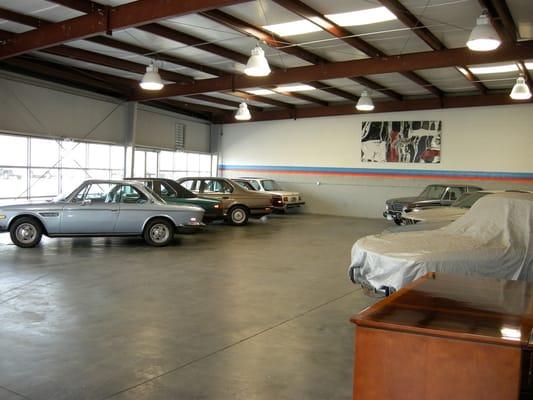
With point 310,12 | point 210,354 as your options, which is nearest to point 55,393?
point 210,354

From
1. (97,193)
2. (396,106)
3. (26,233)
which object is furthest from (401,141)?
(26,233)

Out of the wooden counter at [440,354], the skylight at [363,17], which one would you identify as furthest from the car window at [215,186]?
the wooden counter at [440,354]

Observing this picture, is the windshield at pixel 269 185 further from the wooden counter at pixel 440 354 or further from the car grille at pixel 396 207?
the wooden counter at pixel 440 354

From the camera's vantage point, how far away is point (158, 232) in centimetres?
1068

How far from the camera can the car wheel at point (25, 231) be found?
9852mm

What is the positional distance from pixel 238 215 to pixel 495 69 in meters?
8.94

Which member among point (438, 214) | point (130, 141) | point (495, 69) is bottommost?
point (438, 214)

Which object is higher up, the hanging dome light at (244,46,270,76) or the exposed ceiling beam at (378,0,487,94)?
the exposed ceiling beam at (378,0,487,94)

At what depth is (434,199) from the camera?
15.8 meters

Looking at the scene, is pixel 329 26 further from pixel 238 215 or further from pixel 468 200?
pixel 238 215

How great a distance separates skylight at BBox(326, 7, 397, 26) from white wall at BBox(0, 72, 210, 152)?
9.68 meters

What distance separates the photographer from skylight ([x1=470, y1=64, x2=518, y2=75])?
45.8 feet

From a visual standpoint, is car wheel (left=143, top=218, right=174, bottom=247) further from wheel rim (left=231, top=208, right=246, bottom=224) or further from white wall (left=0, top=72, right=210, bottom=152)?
white wall (left=0, top=72, right=210, bottom=152)

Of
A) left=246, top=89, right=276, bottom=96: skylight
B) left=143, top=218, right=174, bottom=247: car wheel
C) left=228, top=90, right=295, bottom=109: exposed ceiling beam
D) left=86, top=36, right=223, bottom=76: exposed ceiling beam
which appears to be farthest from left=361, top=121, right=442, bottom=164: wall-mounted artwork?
left=143, top=218, right=174, bottom=247: car wheel
